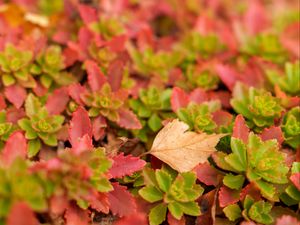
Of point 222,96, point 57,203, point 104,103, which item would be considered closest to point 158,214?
point 57,203

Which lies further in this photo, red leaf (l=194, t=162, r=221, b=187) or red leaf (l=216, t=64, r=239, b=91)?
red leaf (l=216, t=64, r=239, b=91)

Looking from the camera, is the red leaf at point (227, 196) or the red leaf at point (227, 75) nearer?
the red leaf at point (227, 196)

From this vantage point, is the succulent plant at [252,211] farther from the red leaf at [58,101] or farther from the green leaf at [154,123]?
the red leaf at [58,101]

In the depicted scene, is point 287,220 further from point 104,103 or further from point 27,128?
point 27,128

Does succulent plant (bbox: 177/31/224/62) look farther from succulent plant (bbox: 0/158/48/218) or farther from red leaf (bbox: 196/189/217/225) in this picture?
succulent plant (bbox: 0/158/48/218)

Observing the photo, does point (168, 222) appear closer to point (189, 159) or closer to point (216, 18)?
point (189, 159)

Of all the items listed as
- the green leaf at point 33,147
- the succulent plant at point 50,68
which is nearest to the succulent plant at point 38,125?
the green leaf at point 33,147

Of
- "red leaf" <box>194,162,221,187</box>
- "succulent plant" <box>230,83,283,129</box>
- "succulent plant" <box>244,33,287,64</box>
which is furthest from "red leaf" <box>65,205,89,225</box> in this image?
"succulent plant" <box>244,33,287,64</box>
